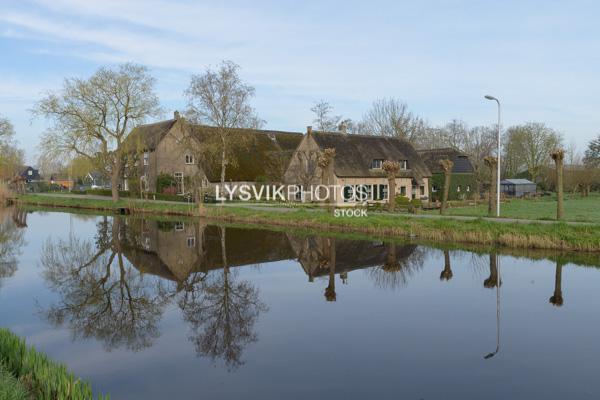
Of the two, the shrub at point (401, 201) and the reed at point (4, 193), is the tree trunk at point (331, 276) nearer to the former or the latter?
the shrub at point (401, 201)

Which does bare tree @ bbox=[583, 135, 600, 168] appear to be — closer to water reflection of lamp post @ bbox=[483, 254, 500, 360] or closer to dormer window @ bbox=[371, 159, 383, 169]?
dormer window @ bbox=[371, 159, 383, 169]

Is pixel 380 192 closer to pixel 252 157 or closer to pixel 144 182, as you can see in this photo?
pixel 252 157

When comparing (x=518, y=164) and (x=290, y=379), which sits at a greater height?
(x=518, y=164)

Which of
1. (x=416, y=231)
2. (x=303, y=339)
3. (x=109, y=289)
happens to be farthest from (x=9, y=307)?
(x=416, y=231)

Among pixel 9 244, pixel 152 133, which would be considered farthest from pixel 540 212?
pixel 152 133

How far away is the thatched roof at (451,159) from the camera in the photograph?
4100 cm

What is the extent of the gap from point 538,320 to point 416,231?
10516mm

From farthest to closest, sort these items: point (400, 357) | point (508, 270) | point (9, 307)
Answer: point (508, 270) < point (9, 307) < point (400, 357)

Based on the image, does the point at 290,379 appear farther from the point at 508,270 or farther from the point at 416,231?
the point at 416,231

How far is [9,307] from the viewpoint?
11.0 meters

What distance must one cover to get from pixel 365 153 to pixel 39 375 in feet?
108

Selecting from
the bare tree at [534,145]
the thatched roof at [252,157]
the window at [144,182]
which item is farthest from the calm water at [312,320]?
the bare tree at [534,145]

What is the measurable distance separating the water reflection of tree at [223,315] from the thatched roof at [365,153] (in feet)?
72.3

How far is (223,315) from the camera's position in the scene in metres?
10.5
